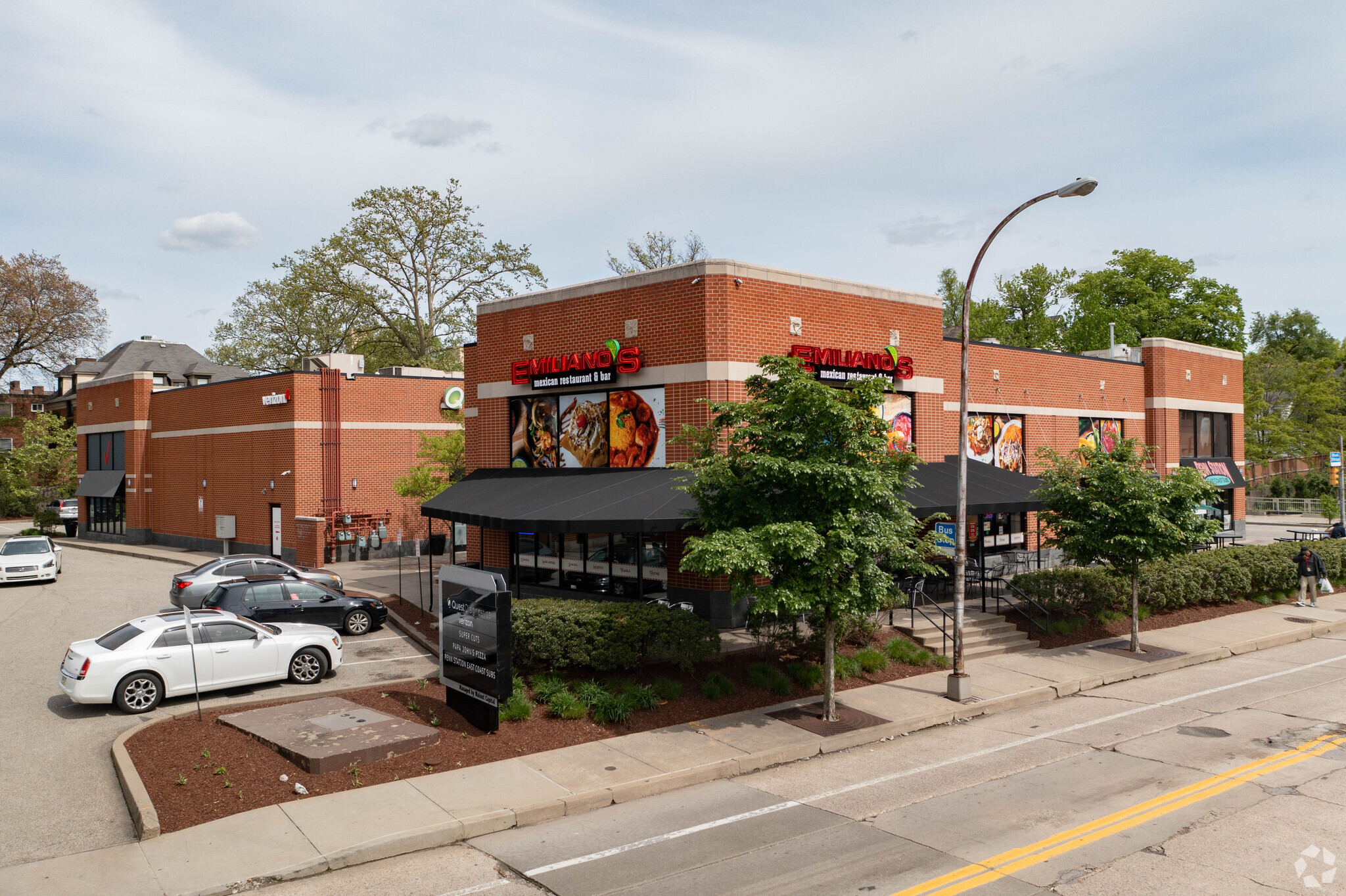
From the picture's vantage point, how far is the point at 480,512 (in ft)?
65.6

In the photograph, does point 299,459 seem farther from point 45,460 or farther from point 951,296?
point 951,296

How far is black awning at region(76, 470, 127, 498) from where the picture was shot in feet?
155

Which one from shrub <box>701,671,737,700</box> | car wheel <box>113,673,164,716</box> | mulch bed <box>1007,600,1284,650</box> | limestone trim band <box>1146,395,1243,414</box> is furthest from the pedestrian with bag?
car wheel <box>113,673,164,716</box>

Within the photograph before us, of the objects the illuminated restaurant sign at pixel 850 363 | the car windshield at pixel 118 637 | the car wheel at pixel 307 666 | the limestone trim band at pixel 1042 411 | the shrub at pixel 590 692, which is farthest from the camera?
the limestone trim band at pixel 1042 411

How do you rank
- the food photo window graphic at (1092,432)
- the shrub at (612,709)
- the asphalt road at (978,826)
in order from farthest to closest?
the food photo window graphic at (1092,432)
the shrub at (612,709)
the asphalt road at (978,826)

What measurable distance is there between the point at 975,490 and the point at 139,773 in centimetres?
1770

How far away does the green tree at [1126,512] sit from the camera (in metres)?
19.2

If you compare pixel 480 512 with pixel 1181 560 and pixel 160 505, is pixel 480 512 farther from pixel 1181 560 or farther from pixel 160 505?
pixel 160 505

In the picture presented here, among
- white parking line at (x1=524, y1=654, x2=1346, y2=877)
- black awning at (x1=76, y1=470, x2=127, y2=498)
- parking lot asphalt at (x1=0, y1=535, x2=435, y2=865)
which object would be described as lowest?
white parking line at (x1=524, y1=654, x2=1346, y2=877)

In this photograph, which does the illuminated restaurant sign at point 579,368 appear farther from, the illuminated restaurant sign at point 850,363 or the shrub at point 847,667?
the shrub at point 847,667

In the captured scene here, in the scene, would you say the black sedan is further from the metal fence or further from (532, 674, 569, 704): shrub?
the metal fence

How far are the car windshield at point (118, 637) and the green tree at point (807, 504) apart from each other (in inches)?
369

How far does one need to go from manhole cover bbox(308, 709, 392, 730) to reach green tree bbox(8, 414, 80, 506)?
52.6 m

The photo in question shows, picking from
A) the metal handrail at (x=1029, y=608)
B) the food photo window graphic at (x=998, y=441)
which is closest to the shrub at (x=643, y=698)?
the metal handrail at (x=1029, y=608)
